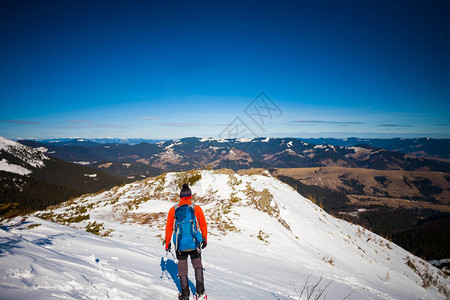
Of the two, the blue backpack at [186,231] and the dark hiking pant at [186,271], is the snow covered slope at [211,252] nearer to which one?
the dark hiking pant at [186,271]

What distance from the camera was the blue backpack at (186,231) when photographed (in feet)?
18.3

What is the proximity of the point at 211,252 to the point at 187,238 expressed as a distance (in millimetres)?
5192

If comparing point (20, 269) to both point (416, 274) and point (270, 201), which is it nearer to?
point (270, 201)

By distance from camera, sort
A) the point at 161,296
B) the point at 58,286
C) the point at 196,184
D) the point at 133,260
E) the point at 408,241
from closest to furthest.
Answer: the point at 58,286 → the point at 161,296 → the point at 133,260 → the point at 196,184 → the point at 408,241

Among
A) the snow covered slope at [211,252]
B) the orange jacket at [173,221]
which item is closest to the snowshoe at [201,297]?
the snow covered slope at [211,252]

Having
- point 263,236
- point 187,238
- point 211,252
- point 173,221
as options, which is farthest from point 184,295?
point 263,236

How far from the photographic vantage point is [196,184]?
851 inches

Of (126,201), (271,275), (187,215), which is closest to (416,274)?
(271,275)

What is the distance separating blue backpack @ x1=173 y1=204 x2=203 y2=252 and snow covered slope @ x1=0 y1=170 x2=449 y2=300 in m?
1.26

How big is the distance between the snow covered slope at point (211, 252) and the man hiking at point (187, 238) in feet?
1.90

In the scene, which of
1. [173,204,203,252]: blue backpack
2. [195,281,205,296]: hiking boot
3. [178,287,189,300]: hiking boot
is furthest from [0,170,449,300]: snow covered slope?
[173,204,203,252]: blue backpack

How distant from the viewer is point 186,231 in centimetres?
568

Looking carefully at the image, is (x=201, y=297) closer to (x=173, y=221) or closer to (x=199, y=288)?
(x=199, y=288)

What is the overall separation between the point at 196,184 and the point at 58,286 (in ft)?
58.2
